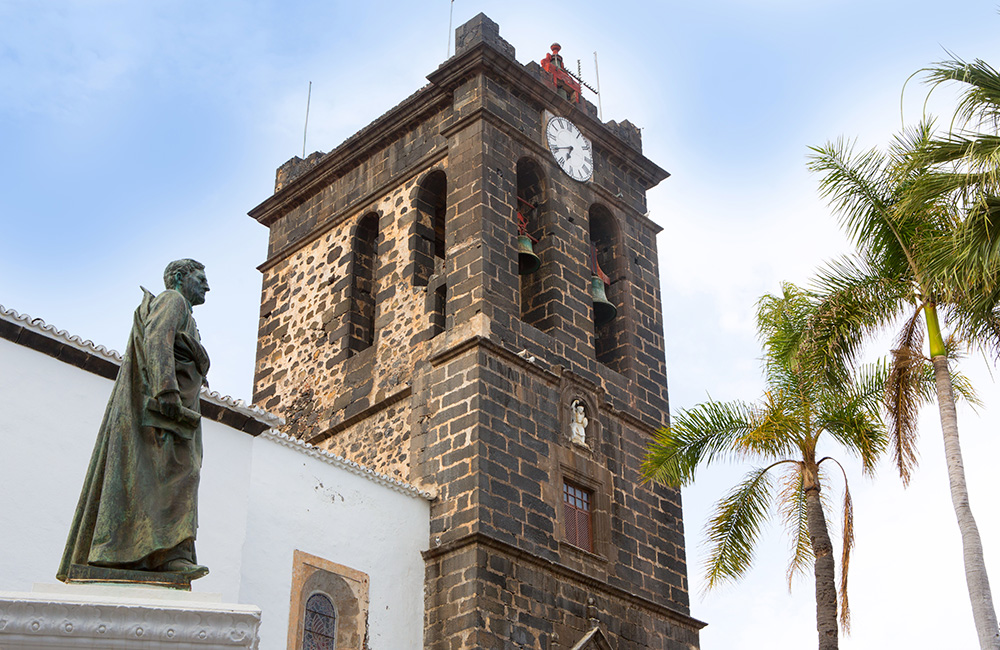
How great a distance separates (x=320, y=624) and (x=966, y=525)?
725cm

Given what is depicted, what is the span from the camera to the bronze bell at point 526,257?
1917 centimetres

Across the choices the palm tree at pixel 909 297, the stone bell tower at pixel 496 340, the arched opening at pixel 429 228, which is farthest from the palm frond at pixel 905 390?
the arched opening at pixel 429 228

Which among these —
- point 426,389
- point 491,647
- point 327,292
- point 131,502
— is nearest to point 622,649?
point 491,647

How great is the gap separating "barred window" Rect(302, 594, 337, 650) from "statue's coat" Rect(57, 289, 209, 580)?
27.7ft

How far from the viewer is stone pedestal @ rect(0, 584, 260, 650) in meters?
5.69

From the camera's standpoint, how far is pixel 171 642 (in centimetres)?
580

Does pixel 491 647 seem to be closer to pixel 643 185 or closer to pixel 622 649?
pixel 622 649

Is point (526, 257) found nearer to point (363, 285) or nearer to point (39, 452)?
point (363, 285)

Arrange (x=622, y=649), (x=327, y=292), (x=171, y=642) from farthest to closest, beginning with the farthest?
1. (x=327, y=292)
2. (x=622, y=649)
3. (x=171, y=642)

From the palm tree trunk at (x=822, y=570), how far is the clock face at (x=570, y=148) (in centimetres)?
791

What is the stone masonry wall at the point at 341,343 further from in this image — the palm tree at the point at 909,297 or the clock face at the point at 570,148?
the palm tree at the point at 909,297

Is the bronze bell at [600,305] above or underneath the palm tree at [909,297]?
above

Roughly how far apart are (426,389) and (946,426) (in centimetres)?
761

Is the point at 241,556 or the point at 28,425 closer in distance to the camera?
the point at 28,425
